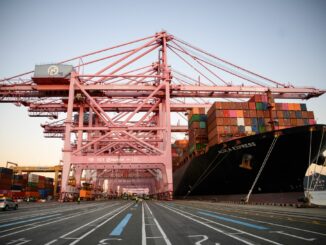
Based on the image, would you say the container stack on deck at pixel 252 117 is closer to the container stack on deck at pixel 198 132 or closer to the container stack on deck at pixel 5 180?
the container stack on deck at pixel 198 132

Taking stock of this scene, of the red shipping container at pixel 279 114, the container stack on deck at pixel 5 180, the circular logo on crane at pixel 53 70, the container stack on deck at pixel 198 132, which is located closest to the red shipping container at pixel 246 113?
the red shipping container at pixel 279 114

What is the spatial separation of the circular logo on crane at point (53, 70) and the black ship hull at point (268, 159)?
23.5 meters

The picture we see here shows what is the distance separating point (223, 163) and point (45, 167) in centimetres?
7705

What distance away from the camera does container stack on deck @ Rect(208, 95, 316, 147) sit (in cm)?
2780

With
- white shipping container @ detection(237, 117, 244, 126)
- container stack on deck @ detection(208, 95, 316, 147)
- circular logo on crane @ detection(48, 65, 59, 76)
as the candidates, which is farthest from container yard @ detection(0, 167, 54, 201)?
white shipping container @ detection(237, 117, 244, 126)

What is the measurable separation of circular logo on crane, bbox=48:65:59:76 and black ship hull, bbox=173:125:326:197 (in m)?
23.5

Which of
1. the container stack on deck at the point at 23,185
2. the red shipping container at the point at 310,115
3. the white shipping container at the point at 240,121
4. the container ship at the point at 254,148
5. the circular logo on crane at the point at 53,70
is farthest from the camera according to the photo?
the container stack on deck at the point at 23,185

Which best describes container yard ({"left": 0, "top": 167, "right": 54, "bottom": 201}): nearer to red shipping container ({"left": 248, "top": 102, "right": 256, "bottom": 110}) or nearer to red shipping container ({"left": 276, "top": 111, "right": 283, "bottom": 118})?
red shipping container ({"left": 248, "top": 102, "right": 256, "bottom": 110})

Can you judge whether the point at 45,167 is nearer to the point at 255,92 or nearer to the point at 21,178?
the point at 21,178

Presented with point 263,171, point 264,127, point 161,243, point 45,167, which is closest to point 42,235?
point 161,243

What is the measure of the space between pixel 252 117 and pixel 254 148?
7582 mm

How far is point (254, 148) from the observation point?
2217cm

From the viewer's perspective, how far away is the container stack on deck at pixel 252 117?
27.8m

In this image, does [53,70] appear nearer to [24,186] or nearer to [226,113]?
[226,113]
